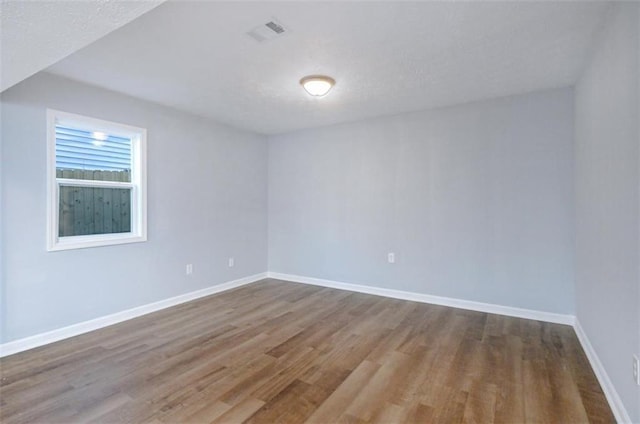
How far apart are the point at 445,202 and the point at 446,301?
1228mm

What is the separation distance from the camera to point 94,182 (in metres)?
3.23

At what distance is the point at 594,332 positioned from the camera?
2.41 metres

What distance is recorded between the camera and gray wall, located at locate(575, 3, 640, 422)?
1.61 meters

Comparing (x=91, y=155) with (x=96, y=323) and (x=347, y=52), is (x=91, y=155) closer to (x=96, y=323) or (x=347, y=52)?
(x=96, y=323)

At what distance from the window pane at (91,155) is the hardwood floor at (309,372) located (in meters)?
1.60

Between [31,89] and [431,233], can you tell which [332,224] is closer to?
[431,233]

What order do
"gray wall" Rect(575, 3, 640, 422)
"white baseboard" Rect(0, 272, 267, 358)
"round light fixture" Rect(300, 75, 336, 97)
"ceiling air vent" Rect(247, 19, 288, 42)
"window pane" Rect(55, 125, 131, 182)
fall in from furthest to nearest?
1. "window pane" Rect(55, 125, 131, 182)
2. "round light fixture" Rect(300, 75, 336, 97)
3. "white baseboard" Rect(0, 272, 267, 358)
4. "ceiling air vent" Rect(247, 19, 288, 42)
5. "gray wall" Rect(575, 3, 640, 422)


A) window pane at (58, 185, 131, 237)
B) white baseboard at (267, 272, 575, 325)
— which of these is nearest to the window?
window pane at (58, 185, 131, 237)

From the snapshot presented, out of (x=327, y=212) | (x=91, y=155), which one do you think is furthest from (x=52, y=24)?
(x=327, y=212)

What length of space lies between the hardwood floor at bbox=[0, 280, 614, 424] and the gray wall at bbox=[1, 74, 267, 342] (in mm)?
435

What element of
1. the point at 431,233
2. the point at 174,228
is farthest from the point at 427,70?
the point at 174,228

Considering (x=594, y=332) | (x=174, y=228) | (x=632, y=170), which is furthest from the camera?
(x=174, y=228)

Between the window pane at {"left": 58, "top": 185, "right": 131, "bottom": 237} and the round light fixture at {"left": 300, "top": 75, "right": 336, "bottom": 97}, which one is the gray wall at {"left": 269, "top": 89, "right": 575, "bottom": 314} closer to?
the round light fixture at {"left": 300, "top": 75, "right": 336, "bottom": 97}

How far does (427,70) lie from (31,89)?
3.48m
